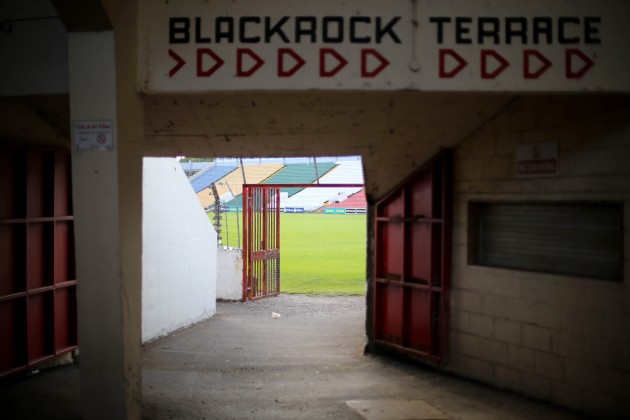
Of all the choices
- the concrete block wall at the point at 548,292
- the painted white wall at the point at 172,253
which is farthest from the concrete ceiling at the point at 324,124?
the painted white wall at the point at 172,253

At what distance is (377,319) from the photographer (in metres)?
8.73

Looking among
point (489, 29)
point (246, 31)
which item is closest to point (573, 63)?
point (489, 29)

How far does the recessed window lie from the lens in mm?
5633

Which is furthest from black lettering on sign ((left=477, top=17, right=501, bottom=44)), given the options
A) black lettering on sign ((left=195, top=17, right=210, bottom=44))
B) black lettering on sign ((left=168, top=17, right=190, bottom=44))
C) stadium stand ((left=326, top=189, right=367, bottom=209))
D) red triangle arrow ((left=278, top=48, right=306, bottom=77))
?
stadium stand ((left=326, top=189, right=367, bottom=209))

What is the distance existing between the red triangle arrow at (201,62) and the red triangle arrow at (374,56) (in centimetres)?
117

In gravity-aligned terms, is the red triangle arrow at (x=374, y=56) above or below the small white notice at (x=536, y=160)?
above

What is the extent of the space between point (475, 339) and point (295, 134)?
130 inches

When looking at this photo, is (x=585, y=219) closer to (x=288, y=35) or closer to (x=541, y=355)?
(x=541, y=355)

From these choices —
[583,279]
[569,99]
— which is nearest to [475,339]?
[583,279]

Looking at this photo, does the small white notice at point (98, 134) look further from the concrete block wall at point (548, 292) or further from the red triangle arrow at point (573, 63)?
the concrete block wall at point (548, 292)

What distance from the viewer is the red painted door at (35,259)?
21.4ft

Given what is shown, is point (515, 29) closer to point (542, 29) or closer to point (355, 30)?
point (542, 29)

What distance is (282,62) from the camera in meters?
4.82

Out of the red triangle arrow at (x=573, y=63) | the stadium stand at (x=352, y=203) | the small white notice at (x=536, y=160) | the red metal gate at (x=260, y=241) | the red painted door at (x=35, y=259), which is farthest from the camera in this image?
the stadium stand at (x=352, y=203)
